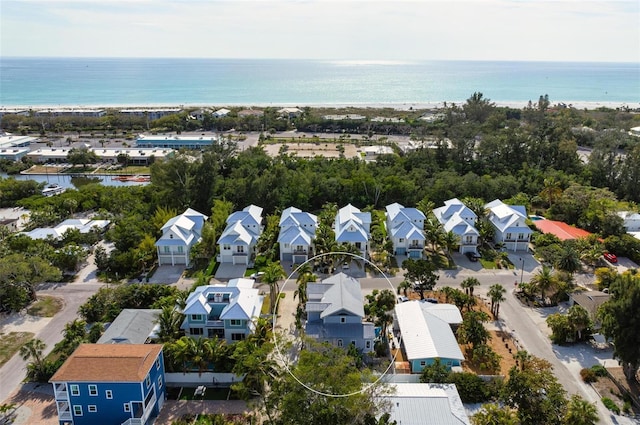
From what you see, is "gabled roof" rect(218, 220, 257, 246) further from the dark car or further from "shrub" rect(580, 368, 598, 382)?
"shrub" rect(580, 368, 598, 382)

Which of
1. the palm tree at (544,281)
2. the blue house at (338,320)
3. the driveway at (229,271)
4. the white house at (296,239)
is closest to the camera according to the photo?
the blue house at (338,320)

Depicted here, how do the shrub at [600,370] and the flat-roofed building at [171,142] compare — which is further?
the flat-roofed building at [171,142]

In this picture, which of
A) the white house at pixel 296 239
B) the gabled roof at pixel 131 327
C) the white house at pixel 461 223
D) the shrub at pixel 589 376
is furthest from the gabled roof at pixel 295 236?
the shrub at pixel 589 376

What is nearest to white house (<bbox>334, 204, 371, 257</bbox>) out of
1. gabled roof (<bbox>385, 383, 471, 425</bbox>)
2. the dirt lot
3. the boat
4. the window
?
the window

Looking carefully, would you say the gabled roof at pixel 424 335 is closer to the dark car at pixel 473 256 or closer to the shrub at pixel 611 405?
the shrub at pixel 611 405

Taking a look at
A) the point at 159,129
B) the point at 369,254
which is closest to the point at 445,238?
the point at 369,254

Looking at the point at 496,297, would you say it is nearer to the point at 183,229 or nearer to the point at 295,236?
the point at 295,236

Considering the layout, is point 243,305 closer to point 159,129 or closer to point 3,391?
point 3,391
